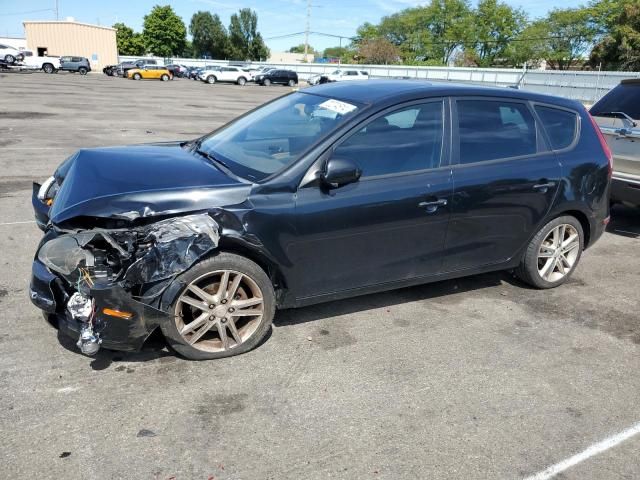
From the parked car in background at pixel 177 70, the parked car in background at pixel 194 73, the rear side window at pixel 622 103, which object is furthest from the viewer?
the parked car in background at pixel 177 70

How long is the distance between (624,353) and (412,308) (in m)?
1.60

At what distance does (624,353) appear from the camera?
13.2ft

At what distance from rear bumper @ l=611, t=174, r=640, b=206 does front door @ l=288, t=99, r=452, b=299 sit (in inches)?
138

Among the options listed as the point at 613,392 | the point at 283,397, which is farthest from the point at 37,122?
the point at 613,392

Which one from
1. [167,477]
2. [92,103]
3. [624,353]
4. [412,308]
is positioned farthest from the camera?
[92,103]

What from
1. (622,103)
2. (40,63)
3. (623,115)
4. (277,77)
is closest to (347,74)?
(277,77)

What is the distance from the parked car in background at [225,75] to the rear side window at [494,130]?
48.7m

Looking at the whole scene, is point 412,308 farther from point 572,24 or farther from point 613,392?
point 572,24

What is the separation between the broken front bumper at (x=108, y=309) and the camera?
Result: 314 centimetres

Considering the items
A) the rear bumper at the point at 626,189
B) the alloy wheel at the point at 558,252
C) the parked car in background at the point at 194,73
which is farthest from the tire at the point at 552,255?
the parked car in background at the point at 194,73

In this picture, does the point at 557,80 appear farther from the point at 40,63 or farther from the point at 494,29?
the point at 494,29

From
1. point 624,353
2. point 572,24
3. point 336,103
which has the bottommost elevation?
point 624,353

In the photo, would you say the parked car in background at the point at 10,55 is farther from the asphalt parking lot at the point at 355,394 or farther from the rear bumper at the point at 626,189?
the rear bumper at the point at 626,189

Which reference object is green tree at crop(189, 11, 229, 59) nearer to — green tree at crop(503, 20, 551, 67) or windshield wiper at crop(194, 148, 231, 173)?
green tree at crop(503, 20, 551, 67)
